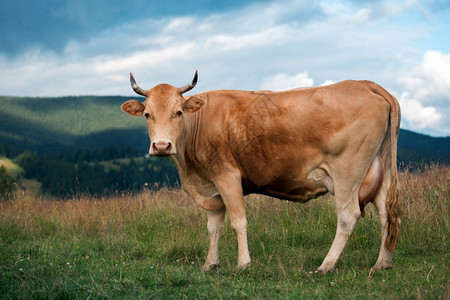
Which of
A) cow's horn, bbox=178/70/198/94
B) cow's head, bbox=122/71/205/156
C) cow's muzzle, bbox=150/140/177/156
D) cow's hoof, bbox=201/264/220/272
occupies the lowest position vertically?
cow's hoof, bbox=201/264/220/272

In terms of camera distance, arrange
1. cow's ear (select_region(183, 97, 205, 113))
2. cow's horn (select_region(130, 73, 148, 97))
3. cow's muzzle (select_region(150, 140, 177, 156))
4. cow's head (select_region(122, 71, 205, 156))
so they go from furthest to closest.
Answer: cow's horn (select_region(130, 73, 148, 97))
cow's ear (select_region(183, 97, 205, 113))
cow's head (select_region(122, 71, 205, 156))
cow's muzzle (select_region(150, 140, 177, 156))

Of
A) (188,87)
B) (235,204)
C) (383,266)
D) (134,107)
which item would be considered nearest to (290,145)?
(235,204)

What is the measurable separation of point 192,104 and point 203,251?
2.68 meters

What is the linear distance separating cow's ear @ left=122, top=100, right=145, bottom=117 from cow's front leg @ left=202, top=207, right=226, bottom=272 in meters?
2.04

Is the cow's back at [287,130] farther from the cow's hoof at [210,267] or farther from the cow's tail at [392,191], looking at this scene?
the cow's hoof at [210,267]

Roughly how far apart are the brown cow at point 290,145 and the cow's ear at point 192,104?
0.6 inches

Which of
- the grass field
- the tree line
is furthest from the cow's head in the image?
the tree line

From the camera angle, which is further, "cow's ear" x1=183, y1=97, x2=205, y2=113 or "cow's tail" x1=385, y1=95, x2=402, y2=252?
"cow's ear" x1=183, y1=97, x2=205, y2=113

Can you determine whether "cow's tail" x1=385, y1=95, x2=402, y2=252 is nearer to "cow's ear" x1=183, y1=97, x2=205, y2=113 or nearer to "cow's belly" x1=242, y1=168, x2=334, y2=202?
"cow's belly" x1=242, y1=168, x2=334, y2=202

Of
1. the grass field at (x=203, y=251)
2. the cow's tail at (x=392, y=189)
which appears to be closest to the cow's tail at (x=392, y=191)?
the cow's tail at (x=392, y=189)

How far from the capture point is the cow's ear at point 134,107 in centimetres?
725

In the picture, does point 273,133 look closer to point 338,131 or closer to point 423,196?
point 338,131

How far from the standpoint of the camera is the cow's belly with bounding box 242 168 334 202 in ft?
23.1

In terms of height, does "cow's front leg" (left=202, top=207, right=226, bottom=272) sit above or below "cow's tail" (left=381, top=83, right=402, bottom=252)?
below
